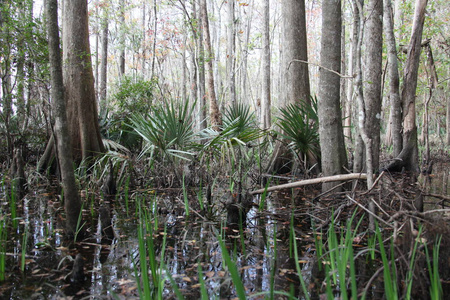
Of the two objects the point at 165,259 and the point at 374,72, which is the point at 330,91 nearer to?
the point at 374,72

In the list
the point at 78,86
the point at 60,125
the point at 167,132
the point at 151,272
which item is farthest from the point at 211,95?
the point at 151,272

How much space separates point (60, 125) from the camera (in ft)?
9.59

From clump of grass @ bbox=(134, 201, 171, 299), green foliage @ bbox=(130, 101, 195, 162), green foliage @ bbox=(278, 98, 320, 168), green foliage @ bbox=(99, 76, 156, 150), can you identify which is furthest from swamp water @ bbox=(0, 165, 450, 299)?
green foliage @ bbox=(99, 76, 156, 150)

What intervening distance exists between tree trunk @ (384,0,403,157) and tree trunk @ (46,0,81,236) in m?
4.95

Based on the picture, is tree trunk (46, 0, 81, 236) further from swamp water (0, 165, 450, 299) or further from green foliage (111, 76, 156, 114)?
green foliage (111, 76, 156, 114)

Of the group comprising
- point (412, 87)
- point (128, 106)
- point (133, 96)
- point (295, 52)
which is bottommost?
point (412, 87)

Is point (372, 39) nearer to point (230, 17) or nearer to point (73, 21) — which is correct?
point (73, 21)

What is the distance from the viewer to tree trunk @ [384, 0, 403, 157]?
5.92 m

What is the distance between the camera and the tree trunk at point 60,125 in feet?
9.47

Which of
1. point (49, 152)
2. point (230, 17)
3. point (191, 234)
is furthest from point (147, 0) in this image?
point (191, 234)

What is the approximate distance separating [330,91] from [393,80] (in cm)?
206

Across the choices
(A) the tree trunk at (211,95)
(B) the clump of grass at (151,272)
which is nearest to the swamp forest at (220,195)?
(B) the clump of grass at (151,272)

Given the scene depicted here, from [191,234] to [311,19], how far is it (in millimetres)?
21780

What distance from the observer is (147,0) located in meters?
20.1
